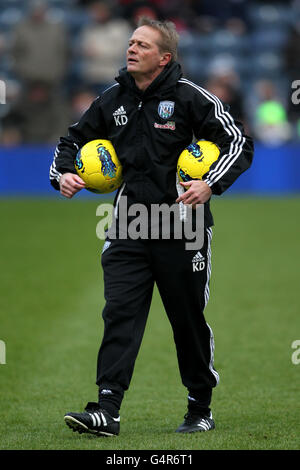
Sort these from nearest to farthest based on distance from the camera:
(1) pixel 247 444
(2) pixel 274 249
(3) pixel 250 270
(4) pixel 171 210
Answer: (1) pixel 247 444 < (4) pixel 171 210 < (3) pixel 250 270 < (2) pixel 274 249

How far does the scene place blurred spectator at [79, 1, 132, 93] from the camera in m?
20.6

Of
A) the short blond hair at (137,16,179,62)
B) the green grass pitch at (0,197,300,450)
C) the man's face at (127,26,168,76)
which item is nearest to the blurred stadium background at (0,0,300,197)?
the green grass pitch at (0,197,300,450)

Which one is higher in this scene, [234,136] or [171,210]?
[234,136]

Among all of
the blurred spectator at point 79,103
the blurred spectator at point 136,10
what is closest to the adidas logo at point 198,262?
the blurred spectator at point 79,103

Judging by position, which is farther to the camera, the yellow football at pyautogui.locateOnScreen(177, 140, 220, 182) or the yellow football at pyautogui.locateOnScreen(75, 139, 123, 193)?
the yellow football at pyautogui.locateOnScreen(75, 139, 123, 193)

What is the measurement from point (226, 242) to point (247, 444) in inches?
355

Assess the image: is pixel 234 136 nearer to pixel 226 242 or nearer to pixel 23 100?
pixel 226 242

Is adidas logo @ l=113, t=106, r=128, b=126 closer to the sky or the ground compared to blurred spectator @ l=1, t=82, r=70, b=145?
closer to the ground

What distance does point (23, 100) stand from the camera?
20422 mm

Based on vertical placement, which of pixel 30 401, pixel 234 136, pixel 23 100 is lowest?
pixel 30 401

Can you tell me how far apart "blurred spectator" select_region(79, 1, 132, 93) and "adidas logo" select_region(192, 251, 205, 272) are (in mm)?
14941

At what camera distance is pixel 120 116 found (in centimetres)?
601

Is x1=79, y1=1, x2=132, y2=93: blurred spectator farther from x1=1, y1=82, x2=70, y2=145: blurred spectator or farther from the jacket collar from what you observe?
the jacket collar

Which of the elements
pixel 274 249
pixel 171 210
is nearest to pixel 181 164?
pixel 171 210
